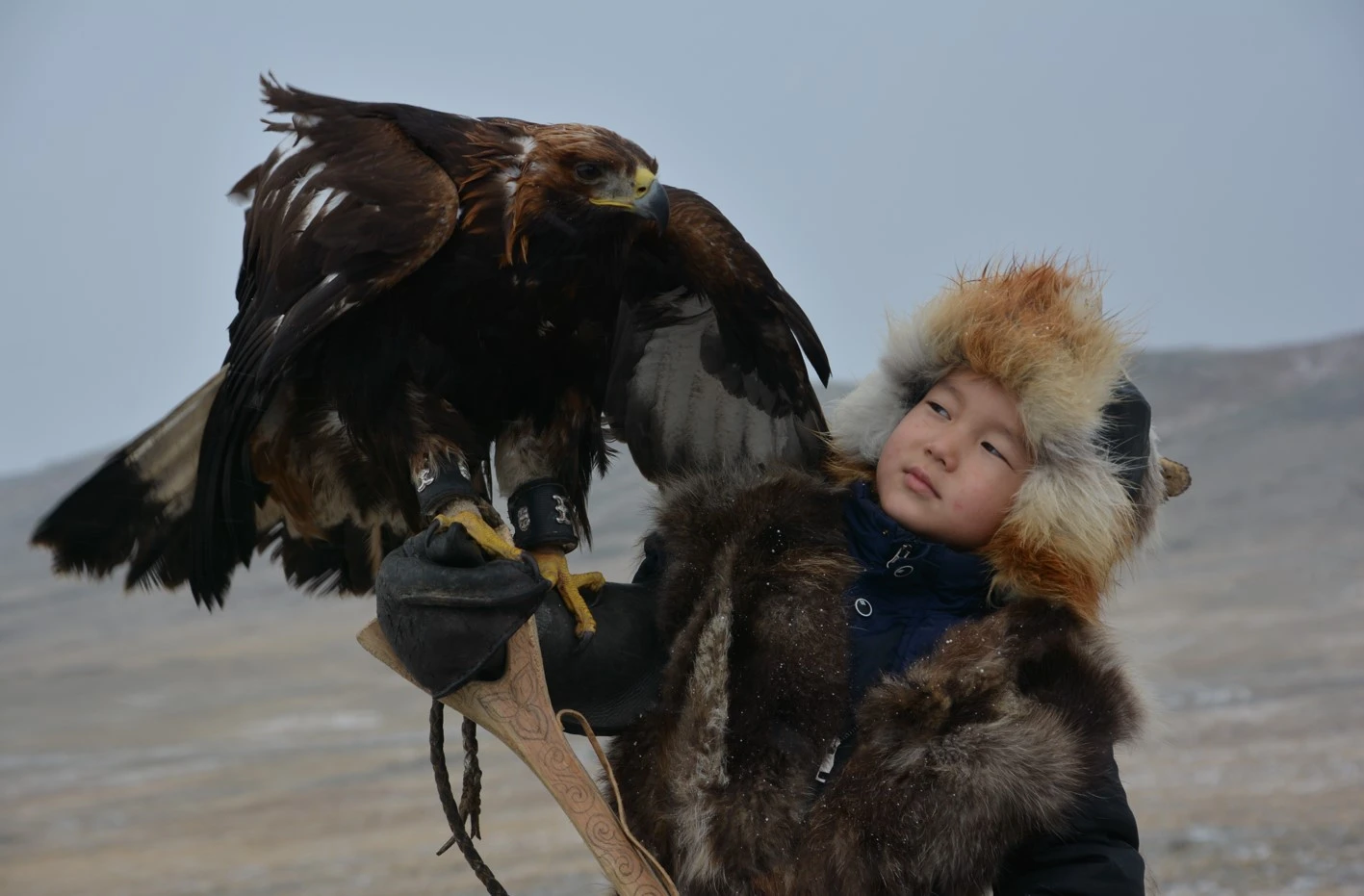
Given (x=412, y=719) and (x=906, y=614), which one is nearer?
(x=906, y=614)

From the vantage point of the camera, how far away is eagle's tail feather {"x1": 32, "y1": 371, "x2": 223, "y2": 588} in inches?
89.7

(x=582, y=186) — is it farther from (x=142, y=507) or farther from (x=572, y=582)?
(x=142, y=507)

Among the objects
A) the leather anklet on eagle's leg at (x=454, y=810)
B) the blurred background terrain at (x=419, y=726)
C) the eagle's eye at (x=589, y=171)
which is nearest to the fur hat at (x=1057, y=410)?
the blurred background terrain at (x=419, y=726)

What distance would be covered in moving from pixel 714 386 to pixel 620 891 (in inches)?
38.1

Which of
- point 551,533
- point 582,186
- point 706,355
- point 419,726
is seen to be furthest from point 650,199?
point 419,726

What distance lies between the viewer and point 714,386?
2.36 m

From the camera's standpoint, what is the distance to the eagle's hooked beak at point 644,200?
2.11 meters

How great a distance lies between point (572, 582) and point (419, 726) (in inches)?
318

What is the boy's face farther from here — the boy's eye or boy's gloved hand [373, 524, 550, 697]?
boy's gloved hand [373, 524, 550, 697]

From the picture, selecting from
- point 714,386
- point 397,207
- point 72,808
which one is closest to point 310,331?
point 397,207

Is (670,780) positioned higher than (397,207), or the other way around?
(397,207)

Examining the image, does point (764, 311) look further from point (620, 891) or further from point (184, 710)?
point (184, 710)

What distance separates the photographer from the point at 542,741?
69.2 inches

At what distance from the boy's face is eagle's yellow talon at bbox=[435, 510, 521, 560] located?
52cm
